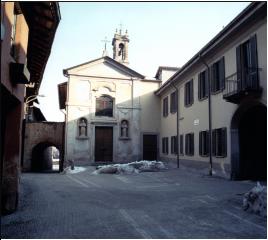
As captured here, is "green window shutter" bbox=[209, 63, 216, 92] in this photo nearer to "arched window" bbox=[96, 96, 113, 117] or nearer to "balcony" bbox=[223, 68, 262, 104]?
"balcony" bbox=[223, 68, 262, 104]

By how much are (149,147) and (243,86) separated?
14.2 meters

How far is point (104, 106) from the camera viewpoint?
80.7ft

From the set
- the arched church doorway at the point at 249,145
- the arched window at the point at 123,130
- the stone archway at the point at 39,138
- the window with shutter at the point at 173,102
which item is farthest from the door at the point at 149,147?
the arched church doorway at the point at 249,145

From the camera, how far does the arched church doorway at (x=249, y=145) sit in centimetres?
1373

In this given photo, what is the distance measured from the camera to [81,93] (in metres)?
24.1

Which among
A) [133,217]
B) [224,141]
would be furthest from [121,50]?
[133,217]

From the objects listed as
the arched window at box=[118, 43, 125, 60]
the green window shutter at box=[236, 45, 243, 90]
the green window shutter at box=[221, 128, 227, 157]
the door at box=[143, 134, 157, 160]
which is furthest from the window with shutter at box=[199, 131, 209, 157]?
the arched window at box=[118, 43, 125, 60]

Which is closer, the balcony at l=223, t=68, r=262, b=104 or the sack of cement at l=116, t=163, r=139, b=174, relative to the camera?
the balcony at l=223, t=68, r=262, b=104

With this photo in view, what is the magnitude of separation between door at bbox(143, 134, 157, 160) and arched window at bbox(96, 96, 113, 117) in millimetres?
3615

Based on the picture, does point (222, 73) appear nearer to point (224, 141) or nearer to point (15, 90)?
point (224, 141)

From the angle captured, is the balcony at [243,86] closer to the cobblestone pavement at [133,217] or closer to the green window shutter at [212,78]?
the green window shutter at [212,78]

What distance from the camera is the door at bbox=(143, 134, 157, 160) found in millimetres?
25391

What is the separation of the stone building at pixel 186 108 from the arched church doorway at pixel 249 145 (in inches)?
1.7

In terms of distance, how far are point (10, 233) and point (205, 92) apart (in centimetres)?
1342
